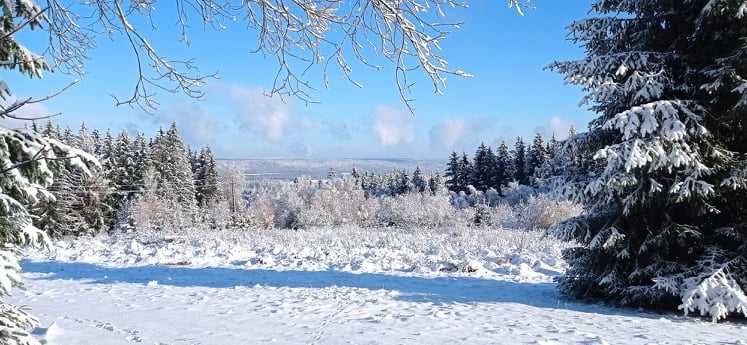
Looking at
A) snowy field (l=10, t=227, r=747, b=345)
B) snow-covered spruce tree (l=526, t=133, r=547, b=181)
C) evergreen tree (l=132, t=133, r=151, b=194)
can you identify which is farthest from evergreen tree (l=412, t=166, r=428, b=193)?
snowy field (l=10, t=227, r=747, b=345)

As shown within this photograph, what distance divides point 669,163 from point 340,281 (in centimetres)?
580

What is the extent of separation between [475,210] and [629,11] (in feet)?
111

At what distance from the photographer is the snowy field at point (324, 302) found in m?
5.77

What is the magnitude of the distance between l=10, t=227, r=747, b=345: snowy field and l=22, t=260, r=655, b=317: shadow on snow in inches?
0.9

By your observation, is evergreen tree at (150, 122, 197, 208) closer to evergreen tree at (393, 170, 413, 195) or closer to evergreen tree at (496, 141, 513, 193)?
evergreen tree at (496, 141, 513, 193)

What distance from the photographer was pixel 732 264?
21.4ft

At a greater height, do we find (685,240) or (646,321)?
(685,240)

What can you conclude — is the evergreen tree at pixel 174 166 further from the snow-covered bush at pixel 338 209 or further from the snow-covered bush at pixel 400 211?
the snow-covered bush at pixel 338 209

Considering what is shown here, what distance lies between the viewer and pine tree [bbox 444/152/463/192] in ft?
190

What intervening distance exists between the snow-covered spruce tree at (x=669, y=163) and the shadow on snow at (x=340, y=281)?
770 millimetres

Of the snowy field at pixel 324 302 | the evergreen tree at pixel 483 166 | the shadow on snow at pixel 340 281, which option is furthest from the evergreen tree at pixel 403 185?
the shadow on snow at pixel 340 281

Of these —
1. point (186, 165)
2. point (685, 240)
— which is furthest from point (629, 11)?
point (186, 165)

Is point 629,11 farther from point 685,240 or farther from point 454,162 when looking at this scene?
point 454,162

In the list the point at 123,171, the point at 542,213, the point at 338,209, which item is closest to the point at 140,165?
the point at 123,171
